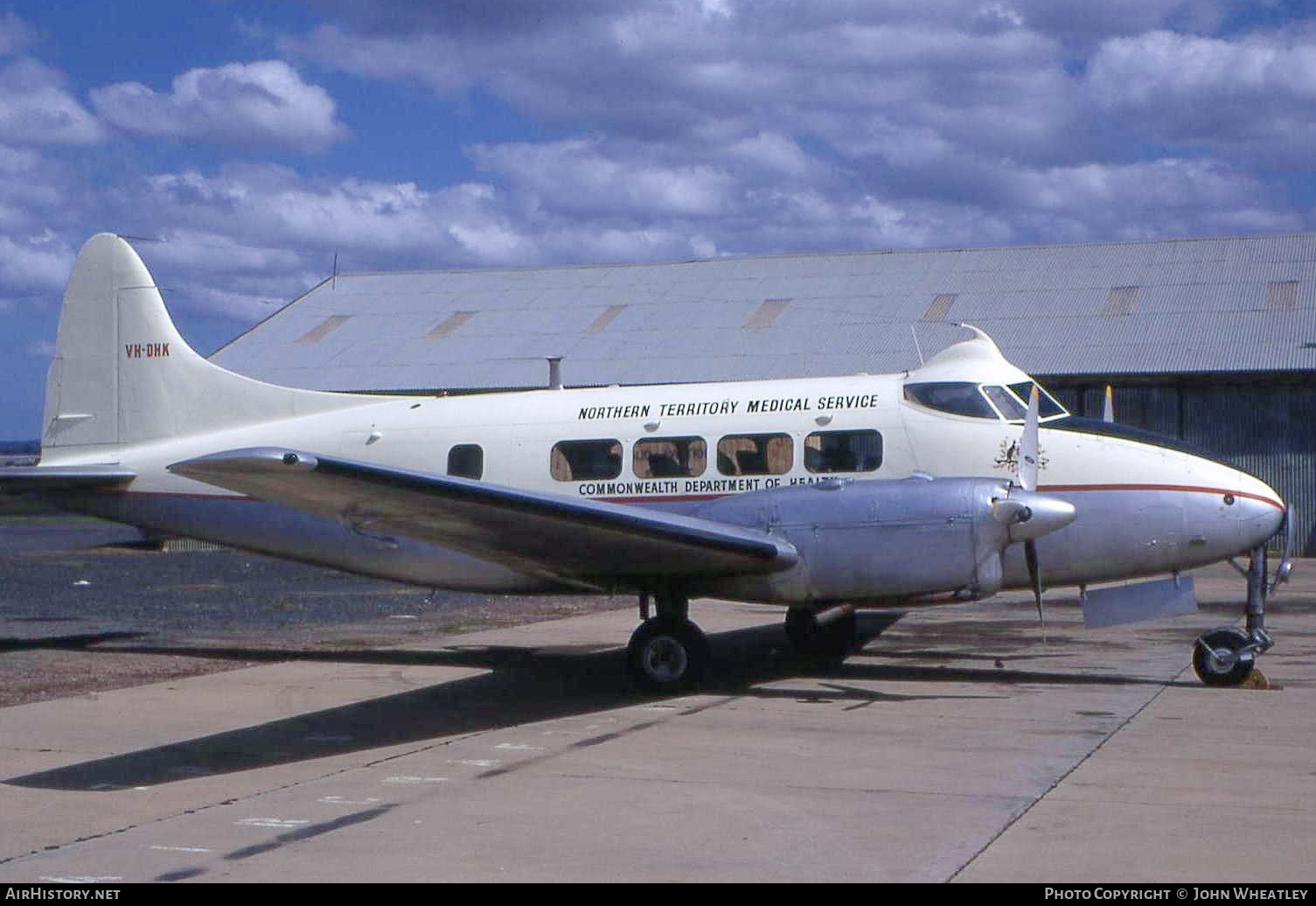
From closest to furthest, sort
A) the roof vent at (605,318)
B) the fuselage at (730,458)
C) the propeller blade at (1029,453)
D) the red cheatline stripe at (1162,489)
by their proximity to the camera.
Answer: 1. the propeller blade at (1029,453)
2. the red cheatline stripe at (1162,489)
3. the fuselage at (730,458)
4. the roof vent at (605,318)

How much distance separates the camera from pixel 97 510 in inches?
606

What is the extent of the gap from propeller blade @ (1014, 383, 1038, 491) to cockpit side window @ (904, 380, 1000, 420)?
66 centimetres

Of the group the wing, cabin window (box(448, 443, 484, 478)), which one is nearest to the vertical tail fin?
cabin window (box(448, 443, 484, 478))

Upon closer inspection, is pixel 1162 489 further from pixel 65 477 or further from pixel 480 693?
pixel 65 477

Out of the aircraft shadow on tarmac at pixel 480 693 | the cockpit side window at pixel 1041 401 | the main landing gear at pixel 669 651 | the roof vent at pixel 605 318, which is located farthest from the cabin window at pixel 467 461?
the roof vent at pixel 605 318

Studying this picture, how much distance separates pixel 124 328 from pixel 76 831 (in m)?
9.63

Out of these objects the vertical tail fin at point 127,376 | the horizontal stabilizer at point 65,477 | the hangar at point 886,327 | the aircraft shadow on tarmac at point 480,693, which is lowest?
the aircraft shadow on tarmac at point 480,693

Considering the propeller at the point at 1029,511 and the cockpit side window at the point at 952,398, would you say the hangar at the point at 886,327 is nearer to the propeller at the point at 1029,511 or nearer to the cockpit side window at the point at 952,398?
the cockpit side window at the point at 952,398

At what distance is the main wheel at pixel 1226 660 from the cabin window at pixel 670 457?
475cm

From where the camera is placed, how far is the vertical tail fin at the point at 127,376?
1558cm

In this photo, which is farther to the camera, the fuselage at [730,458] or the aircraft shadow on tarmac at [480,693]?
the fuselage at [730,458]

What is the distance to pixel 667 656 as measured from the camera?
12.3 metres

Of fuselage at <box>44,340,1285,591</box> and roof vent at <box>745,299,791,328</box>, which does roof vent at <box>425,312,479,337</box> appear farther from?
fuselage at <box>44,340,1285,591</box>

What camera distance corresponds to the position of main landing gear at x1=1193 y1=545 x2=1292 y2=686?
40.1 ft
